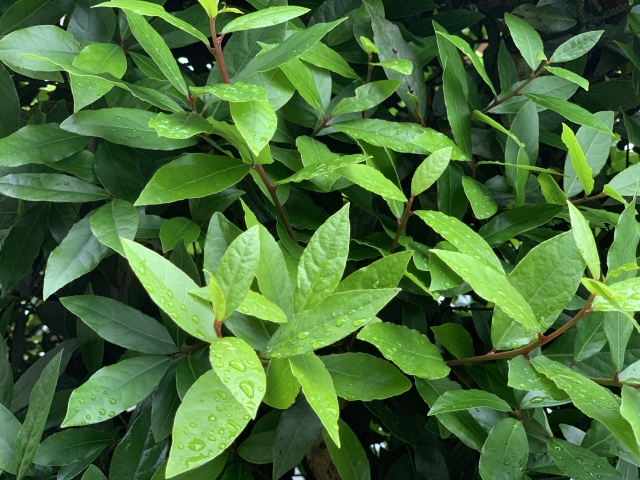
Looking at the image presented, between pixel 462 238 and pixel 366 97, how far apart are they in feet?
0.64

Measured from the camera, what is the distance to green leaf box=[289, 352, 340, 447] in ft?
1.24

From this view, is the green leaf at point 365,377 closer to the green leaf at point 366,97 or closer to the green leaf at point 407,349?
the green leaf at point 407,349

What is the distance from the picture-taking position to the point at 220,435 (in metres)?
0.35

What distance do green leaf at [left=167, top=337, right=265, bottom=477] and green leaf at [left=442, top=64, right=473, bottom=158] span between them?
38 cm

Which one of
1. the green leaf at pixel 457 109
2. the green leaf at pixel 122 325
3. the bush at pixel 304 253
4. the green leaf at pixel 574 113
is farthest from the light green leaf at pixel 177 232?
the green leaf at pixel 574 113

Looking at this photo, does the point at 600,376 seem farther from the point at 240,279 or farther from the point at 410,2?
the point at 410,2

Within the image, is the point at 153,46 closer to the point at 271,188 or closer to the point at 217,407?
the point at 271,188

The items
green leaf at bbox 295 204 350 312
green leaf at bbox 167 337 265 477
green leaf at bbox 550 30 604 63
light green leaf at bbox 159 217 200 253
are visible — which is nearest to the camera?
green leaf at bbox 167 337 265 477

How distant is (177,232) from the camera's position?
56 cm

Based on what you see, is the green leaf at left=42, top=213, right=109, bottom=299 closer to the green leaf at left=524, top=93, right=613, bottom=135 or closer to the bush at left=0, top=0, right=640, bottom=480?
the bush at left=0, top=0, right=640, bottom=480

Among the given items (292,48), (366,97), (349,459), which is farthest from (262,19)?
(349,459)

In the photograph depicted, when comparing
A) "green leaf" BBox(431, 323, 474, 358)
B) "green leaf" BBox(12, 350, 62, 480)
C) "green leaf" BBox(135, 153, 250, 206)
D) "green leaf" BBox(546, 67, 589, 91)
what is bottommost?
"green leaf" BBox(12, 350, 62, 480)

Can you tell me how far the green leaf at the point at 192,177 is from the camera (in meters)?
0.50

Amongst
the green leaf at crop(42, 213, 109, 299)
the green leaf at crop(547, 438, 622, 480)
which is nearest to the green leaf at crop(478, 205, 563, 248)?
the green leaf at crop(547, 438, 622, 480)
